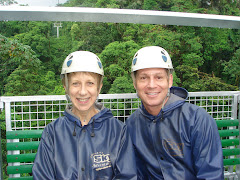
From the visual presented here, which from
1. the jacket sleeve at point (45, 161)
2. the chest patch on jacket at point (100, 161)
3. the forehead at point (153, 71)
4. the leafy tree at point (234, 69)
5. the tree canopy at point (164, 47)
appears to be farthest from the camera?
→ the leafy tree at point (234, 69)

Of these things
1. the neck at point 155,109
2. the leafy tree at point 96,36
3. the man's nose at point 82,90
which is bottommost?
the neck at point 155,109

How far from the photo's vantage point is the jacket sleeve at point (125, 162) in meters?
1.83

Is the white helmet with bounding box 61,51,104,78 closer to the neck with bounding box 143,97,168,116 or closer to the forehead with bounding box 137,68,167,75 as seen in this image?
the forehead with bounding box 137,68,167,75

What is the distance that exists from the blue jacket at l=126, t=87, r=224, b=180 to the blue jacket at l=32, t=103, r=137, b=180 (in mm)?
201

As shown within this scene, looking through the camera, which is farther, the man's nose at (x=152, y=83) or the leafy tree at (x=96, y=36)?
the leafy tree at (x=96, y=36)

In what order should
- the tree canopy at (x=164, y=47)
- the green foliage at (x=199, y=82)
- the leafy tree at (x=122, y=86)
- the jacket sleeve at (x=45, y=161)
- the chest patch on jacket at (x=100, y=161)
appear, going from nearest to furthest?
the jacket sleeve at (x=45, y=161)
the chest patch on jacket at (x=100, y=161)
the leafy tree at (x=122, y=86)
the green foliage at (x=199, y=82)
the tree canopy at (x=164, y=47)

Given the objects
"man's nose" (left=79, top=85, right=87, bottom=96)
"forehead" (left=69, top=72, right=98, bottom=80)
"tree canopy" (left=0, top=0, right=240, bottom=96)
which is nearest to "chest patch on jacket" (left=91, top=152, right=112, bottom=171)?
"man's nose" (left=79, top=85, right=87, bottom=96)

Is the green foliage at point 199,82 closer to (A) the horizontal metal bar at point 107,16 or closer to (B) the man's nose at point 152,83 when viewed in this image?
(A) the horizontal metal bar at point 107,16

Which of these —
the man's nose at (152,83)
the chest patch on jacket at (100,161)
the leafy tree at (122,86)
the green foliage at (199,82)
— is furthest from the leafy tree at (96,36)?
the chest patch on jacket at (100,161)

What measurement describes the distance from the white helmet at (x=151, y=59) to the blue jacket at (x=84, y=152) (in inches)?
18.8

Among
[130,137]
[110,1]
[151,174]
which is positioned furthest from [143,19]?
[110,1]

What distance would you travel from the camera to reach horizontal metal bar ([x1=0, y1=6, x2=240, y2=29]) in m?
1.95

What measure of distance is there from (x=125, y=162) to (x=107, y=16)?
1.20m

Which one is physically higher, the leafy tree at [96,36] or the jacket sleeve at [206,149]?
the leafy tree at [96,36]
